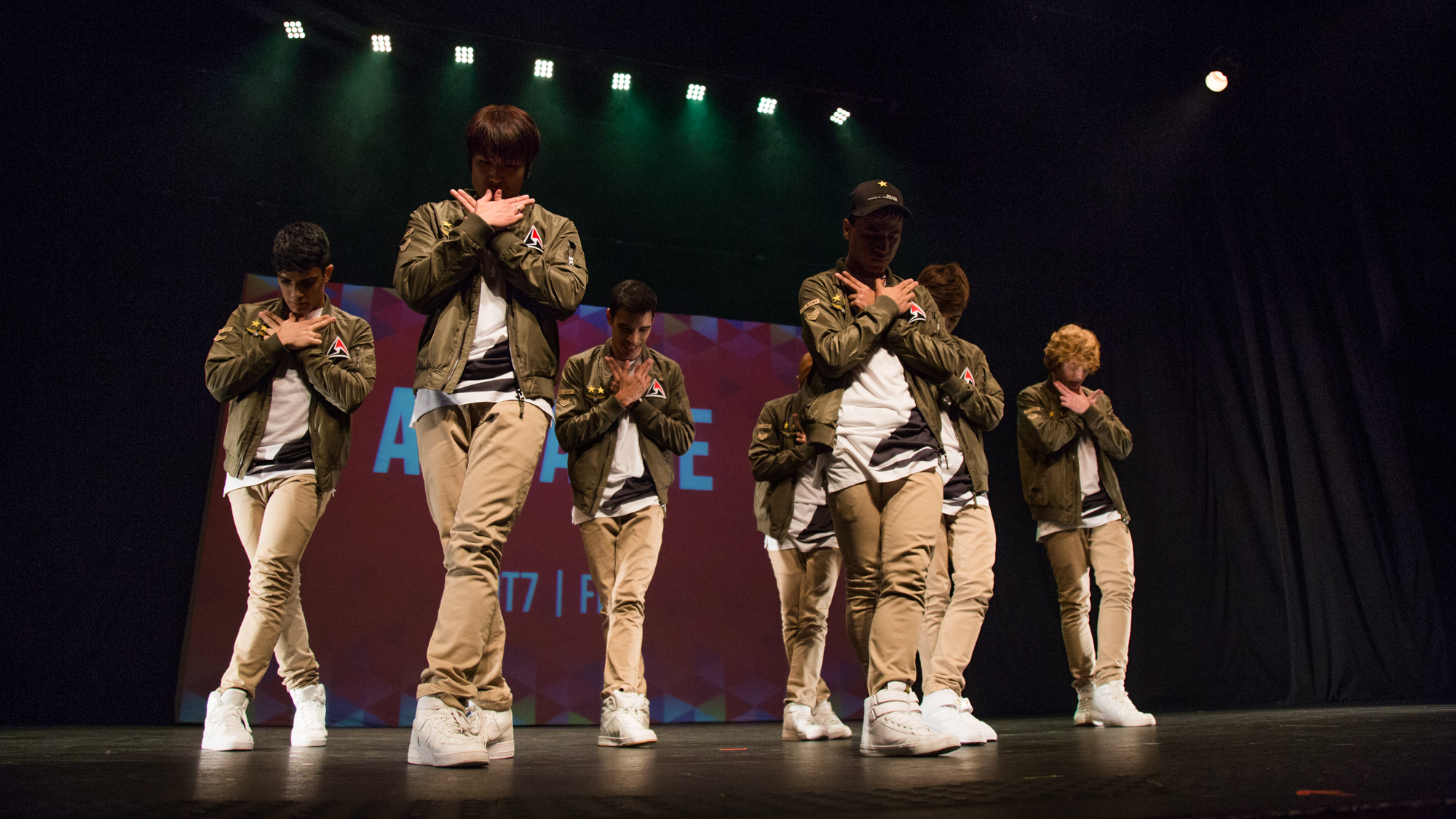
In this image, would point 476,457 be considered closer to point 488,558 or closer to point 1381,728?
point 488,558

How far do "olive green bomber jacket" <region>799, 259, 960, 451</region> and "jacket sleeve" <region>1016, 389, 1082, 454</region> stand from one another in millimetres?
1502

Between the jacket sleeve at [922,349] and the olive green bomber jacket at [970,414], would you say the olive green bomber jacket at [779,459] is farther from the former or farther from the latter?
the jacket sleeve at [922,349]

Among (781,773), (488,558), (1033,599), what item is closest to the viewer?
(781,773)

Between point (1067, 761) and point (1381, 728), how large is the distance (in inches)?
65.1

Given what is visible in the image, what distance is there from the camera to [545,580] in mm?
4793

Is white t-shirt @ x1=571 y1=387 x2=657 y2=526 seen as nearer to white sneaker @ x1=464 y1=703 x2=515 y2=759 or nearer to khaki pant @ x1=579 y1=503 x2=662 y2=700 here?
khaki pant @ x1=579 y1=503 x2=662 y2=700

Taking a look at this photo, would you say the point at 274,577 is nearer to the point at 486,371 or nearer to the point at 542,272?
the point at 486,371

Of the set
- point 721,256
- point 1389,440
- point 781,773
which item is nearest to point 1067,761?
point 781,773

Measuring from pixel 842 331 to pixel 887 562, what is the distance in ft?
2.02

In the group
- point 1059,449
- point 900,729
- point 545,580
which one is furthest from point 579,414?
point 1059,449

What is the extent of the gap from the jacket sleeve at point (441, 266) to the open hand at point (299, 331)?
81 cm

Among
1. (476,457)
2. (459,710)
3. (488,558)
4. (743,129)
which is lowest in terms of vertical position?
(459,710)

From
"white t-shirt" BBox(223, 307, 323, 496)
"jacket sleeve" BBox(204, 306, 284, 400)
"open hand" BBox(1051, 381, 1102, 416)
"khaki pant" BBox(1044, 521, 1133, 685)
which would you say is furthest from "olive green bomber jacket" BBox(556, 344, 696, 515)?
"khaki pant" BBox(1044, 521, 1133, 685)

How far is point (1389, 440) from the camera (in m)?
5.94
